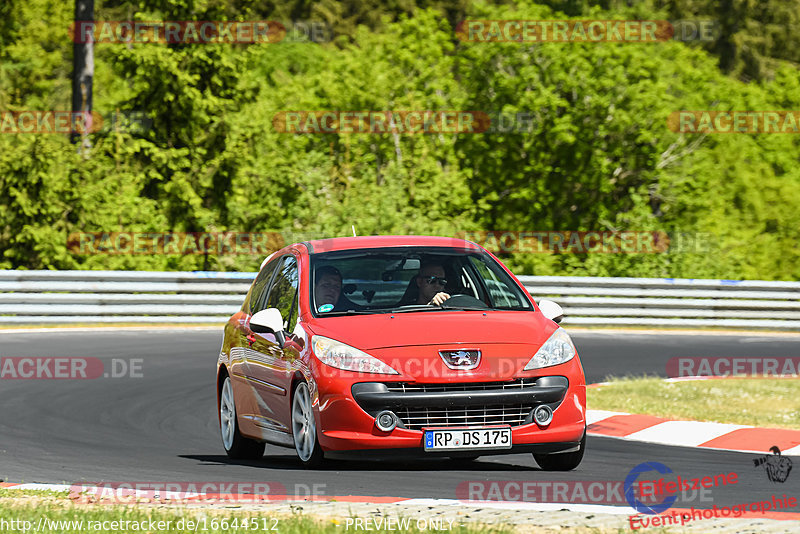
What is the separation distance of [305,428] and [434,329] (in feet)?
3.51

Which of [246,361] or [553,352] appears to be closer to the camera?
[553,352]

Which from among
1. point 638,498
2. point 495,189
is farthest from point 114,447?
point 495,189

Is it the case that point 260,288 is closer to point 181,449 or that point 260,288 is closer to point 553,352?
point 181,449

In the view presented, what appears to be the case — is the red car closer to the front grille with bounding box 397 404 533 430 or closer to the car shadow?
the front grille with bounding box 397 404 533 430

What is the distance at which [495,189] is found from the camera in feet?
126

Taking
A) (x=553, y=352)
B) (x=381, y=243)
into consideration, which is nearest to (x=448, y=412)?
(x=553, y=352)

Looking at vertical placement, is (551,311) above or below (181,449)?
above

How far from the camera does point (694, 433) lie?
1186 cm

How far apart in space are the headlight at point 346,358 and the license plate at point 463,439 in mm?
457

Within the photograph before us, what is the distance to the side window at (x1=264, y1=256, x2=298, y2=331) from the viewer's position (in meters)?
9.18

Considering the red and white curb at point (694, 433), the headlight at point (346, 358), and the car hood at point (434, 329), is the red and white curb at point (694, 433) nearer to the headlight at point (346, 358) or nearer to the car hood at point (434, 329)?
the car hood at point (434, 329)

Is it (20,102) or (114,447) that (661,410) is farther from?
(20,102)

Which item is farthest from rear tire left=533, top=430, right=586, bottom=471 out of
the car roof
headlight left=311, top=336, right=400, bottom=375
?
the car roof

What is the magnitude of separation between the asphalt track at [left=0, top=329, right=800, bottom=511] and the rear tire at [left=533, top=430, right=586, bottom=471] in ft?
0.35
